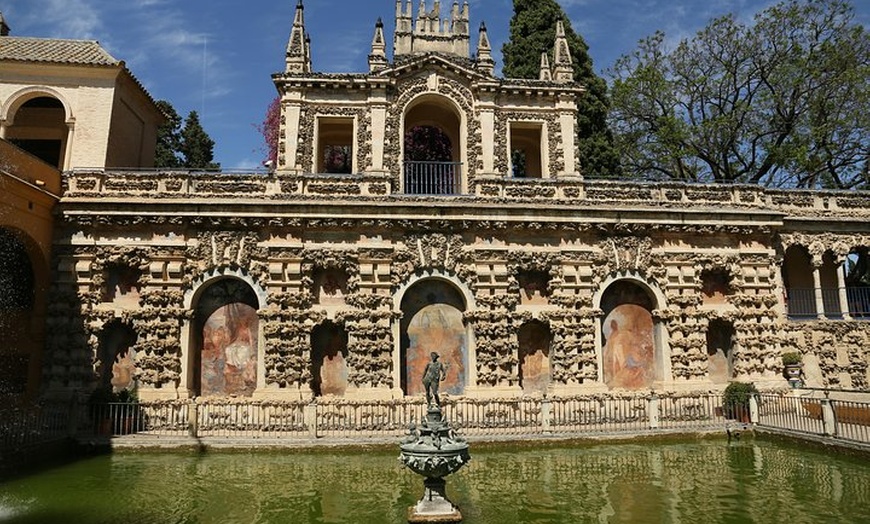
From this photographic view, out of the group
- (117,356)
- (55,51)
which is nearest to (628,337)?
(117,356)

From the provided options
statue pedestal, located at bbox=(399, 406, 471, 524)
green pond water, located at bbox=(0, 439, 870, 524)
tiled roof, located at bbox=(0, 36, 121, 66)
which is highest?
tiled roof, located at bbox=(0, 36, 121, 66)

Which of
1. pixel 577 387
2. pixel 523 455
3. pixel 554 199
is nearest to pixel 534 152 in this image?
pixel 554 199

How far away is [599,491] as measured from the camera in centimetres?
1266

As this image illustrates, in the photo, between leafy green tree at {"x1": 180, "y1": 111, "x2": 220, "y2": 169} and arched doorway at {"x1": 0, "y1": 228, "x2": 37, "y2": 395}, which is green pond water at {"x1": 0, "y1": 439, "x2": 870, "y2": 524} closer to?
arched doorway at {"x1": 0, "y1": 228, "x2": 37, "y2": 395}

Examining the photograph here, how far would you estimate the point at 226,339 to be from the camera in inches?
849

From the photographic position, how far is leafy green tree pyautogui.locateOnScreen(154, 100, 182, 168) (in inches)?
1780

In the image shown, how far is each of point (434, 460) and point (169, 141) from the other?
44.5 m

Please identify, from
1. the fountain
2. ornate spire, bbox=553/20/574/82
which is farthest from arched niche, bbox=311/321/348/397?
ornate spire, bbox=553/20/574/82

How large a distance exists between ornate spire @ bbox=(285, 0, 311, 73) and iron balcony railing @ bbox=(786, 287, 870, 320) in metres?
22.4

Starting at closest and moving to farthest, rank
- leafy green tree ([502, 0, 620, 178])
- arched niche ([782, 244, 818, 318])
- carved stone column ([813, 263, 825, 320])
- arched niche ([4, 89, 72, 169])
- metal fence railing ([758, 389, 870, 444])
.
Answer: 1. metal fence railing ([758, 389, 870, 444])
2. carved stone column ([813, 263, 825, 320])
3. arched niche ([4, 89, 72, 169])
4. arched niche ([782, 244, 818, 318])
5. leafy green tree ([502, 0, 620, 178])

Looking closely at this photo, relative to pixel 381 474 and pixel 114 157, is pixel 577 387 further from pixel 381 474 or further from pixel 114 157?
pixel 114 157

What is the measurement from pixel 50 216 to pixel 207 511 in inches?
587

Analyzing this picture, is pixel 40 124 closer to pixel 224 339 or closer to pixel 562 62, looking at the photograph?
pixel 224 339

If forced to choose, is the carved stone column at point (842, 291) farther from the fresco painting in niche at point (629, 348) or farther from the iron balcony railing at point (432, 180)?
the iron balcony railing at point (432, 180)
